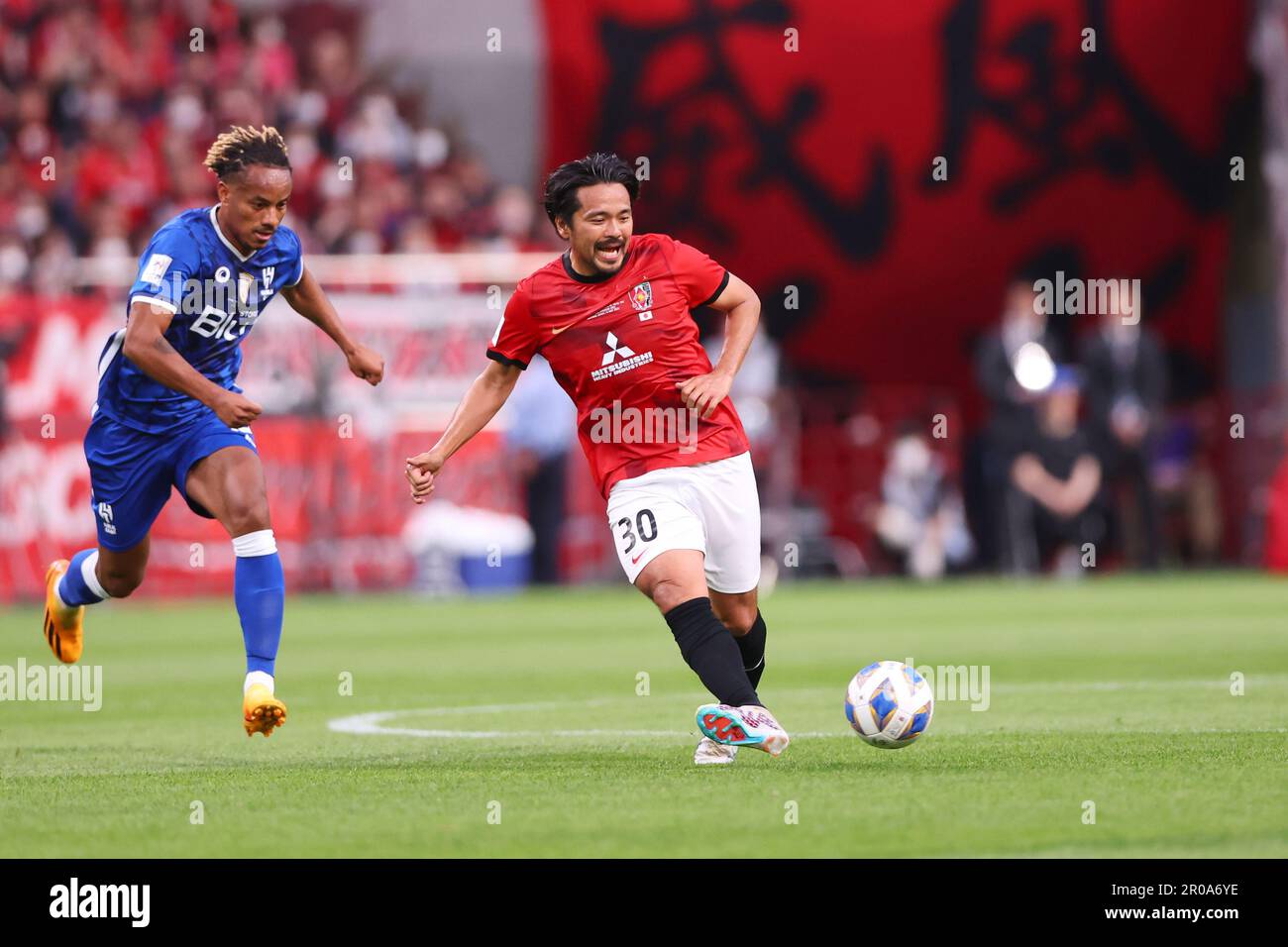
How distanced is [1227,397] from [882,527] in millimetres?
4614

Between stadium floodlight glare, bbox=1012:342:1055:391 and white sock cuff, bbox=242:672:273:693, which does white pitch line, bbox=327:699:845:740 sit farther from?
stadium floodlight glare, bbox=1012:342:1055:391

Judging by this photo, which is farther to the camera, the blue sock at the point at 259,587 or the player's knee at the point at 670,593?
the blue sock at the point at 259,587

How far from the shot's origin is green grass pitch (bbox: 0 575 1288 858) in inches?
240

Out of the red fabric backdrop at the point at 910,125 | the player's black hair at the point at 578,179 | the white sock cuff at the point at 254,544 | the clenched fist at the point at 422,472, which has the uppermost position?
the red fabric backdrop at the point at 910,125

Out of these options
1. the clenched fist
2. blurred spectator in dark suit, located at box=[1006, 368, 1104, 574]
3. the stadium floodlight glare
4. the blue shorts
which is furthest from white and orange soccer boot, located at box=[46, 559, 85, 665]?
blurred spectator in dark suit, located at box=[1006, 368, 1104, 574]

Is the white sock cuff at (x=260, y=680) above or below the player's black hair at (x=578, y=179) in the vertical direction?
below

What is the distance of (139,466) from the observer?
30.9 feet

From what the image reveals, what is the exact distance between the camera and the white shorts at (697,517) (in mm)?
8000

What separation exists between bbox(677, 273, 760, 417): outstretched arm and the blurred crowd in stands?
1312 cm

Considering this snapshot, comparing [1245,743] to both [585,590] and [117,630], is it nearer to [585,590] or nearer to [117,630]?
[117,630]

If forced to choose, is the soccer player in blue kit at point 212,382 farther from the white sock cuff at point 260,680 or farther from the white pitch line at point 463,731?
the white pitch line at point 463,731

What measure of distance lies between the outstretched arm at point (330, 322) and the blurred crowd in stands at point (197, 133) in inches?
471
